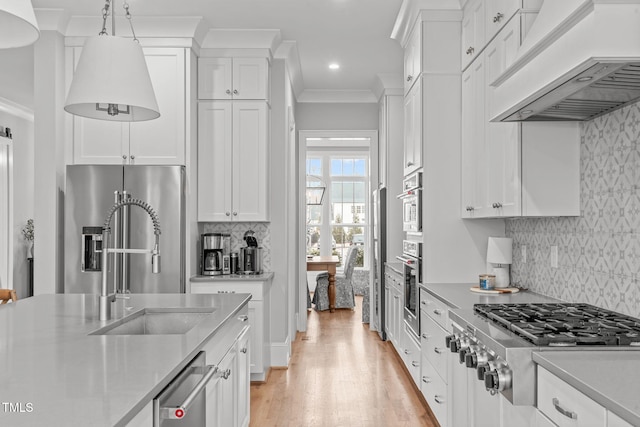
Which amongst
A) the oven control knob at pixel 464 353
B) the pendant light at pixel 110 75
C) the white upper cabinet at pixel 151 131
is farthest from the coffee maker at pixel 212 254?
the oven control knob at pixel 464 353

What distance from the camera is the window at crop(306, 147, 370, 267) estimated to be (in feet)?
31.9

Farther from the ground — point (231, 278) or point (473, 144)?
point (473, 144)

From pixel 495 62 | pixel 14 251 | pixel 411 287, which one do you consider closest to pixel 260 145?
pixel 411 287

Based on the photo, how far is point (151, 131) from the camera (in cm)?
412

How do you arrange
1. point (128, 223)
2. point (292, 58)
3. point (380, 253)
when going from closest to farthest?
point (128, 223), point (292, 58), point (380, 253)

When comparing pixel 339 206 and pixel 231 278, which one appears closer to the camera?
pixel 231 278

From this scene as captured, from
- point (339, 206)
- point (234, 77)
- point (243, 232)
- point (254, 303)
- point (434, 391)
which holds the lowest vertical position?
point (434, 391)

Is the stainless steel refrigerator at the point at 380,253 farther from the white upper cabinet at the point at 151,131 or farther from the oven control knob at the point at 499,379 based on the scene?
the oven control knob at the point at 499,379

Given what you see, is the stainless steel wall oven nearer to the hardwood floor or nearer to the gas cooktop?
the hardwood floor

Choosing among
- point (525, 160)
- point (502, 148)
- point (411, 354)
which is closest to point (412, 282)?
point (411, 354)

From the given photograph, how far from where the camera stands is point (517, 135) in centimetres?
274

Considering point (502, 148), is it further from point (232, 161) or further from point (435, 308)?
point (232, 161)

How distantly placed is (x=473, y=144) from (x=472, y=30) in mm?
738

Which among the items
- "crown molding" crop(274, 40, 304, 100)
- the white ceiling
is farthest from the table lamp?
"crown molding" crop(274, 40, 304, 100)
